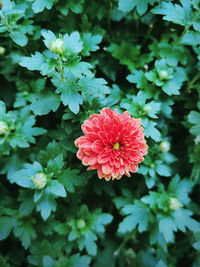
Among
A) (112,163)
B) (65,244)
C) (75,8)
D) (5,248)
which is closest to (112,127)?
(112,163)

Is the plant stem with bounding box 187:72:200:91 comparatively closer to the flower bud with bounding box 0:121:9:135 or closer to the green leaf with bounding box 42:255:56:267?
the flower bud with bounding box 0:121:9:135

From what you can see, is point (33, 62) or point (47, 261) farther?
point (47, 261)

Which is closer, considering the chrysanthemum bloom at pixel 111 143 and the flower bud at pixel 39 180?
the chrysanthemum bloom at pixel 111 143

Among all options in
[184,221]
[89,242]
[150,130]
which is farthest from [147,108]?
[89,242]

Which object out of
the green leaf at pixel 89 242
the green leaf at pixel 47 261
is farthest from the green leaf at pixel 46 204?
the green leaf at pixel 89 242

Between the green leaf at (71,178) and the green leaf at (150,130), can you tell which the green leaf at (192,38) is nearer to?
the green leaf at (150,130)

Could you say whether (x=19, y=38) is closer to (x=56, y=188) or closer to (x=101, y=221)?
(x=56, y=188)

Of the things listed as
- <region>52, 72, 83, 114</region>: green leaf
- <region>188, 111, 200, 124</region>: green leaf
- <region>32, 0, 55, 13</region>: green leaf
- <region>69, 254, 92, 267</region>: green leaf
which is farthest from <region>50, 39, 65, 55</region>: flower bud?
<region>69, 254, 92, 267</region>: green leaf
